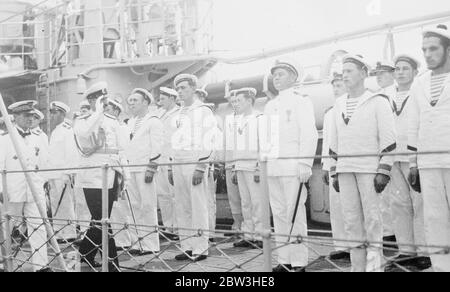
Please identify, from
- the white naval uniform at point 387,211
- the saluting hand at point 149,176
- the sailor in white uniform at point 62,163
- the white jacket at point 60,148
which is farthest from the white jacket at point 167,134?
the white naval uniform at point 387,211

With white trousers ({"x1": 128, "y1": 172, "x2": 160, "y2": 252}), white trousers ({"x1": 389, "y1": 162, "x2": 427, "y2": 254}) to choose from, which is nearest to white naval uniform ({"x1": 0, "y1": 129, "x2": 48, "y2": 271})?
white trousers ({"x1": 128, "y1": 172, "x2": 160, "y2": 252})

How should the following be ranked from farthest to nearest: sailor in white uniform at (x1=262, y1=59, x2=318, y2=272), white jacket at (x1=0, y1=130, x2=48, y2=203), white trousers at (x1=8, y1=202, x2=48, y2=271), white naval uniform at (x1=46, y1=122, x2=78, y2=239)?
white naval uniform at (x1=46, y1=122, x2=78, y2=239), white jacket at (x1=0, y1=130, x2=48, y2=203), white trousers at (x1=8, y1=202, x2=48, y2=271), sailor in white uniform at (x1=262, y1=59, x2=318, y2=272)

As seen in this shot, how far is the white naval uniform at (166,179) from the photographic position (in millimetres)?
→ 5328

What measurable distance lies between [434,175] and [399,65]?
1419 millimetres

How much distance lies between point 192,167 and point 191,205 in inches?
14.8

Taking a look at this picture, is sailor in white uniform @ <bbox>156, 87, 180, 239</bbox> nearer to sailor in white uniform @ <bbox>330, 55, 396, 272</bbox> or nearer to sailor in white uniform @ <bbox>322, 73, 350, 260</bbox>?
sailor in white uniform @ <bbox>322, 73, 350, 260</bbox>

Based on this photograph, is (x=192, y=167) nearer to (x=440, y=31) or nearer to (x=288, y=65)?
(x=288, y=65)

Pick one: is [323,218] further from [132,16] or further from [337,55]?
[132,16]

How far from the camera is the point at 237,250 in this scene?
15.6 ft

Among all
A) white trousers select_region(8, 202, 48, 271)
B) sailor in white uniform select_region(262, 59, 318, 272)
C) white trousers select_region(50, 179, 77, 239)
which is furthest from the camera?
white trousers select_region(50, 179, 77, 239)

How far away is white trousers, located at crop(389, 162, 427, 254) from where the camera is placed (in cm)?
378

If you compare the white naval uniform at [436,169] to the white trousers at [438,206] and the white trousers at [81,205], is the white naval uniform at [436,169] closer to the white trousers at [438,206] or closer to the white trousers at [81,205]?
the white trousers at [438,206]

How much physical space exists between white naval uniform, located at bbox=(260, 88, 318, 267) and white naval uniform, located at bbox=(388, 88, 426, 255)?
718 mm

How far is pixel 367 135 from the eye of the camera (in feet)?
10.7
